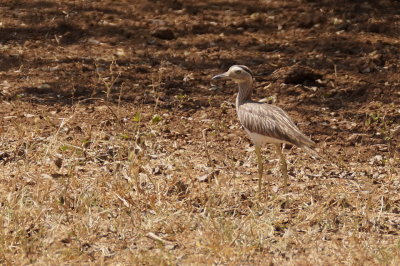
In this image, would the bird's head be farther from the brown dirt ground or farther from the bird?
the brown dirt ground

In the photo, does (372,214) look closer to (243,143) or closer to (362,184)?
(362,184)

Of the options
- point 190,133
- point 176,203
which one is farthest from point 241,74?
point 176,203

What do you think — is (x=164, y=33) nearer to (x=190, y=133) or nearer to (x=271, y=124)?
(x=190, y=133)

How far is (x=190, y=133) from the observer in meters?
8.27

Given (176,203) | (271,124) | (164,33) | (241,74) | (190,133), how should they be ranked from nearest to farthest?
(176,203) → (271,124) → (241,74) → (190,133) → (164,33)

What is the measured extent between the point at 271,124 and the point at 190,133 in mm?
1484

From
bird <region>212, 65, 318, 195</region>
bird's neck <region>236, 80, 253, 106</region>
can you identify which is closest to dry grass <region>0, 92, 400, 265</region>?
bird <region>212, 65, 318, 195</region>

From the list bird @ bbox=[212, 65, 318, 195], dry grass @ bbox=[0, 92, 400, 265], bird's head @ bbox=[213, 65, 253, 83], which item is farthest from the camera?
bird's head @ bbox=[213, 65, 253, 83]

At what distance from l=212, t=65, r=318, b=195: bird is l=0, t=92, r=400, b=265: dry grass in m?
0.26

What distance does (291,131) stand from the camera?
6824 millimetres

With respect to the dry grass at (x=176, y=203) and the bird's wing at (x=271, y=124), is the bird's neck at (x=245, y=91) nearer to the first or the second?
the bird's wing at (x=271, y=124)

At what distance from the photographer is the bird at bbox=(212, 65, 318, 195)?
6789mm

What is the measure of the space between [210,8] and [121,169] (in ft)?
14.8

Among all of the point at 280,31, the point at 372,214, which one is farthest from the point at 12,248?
the point at 280,31
